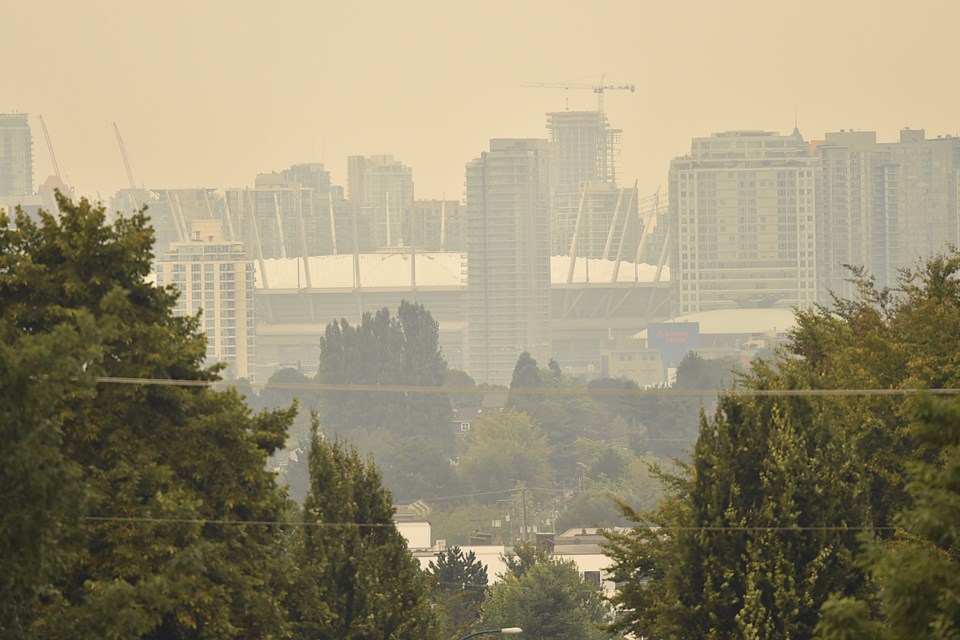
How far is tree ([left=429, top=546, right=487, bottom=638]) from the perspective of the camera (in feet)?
230

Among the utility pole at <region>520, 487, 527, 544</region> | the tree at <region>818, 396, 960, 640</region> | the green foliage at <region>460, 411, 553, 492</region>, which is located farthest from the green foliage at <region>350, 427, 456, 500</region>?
the tree at <region>818, 396, 960, 640</region>

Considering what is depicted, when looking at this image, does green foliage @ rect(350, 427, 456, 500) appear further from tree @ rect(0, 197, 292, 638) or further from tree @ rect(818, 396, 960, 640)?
tree @ rect(818, 396, 960, 640)

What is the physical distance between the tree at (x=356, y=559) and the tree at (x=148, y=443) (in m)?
4.48

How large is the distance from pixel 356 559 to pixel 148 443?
786cm

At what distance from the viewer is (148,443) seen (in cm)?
2922

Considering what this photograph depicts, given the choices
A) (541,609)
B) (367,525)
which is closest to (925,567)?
(367,525)

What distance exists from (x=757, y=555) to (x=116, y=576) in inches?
378

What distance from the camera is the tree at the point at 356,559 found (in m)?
36.1

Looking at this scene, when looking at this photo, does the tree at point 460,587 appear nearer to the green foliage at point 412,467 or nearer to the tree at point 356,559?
the tree at point 356,559

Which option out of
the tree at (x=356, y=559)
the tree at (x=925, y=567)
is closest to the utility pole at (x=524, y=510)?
the tree at (x=356, y=559)

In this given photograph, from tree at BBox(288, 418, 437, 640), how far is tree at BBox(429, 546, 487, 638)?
28366mm

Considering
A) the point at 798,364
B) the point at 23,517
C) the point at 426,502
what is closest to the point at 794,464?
the point at 798,364

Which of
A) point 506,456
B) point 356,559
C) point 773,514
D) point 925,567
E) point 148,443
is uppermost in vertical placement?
point 148,443

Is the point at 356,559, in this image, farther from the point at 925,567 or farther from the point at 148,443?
the point at 925,567
